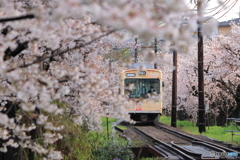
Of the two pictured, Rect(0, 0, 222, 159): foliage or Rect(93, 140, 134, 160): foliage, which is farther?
Rect(93, 140, 134, 160): foliage

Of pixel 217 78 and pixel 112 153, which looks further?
pixel 217 78

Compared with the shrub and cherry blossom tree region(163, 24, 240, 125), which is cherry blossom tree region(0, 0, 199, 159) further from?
cherry blossom tree region(163, 24, 240, 125)

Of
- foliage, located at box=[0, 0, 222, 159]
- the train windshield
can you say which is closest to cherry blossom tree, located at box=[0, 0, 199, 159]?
foliage, located at box=[0, 0, 222, 159]

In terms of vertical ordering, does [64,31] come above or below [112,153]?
above

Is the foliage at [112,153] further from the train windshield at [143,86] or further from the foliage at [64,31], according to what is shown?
the train windshield at [143,86]

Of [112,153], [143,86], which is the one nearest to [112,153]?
[112,153]

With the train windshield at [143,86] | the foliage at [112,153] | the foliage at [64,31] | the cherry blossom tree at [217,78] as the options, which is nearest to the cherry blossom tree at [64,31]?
the foliage at [64,31]

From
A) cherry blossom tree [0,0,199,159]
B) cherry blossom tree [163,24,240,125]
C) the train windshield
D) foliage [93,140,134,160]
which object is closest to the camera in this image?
cherry blossom tree [0,0,199,159]

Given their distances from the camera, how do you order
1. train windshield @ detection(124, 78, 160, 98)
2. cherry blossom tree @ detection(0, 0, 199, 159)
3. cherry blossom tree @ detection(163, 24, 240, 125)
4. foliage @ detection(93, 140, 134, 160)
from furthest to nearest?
cherry blossom tree @ detection(163, 24, 240, 125)
train windshield @ detection(124, 78, 160, 98)
foliage @ detection(93, 140, 134, 160)
cherry blossom tree @ detection(0, 0, 199, 159)

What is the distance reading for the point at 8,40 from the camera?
298cm

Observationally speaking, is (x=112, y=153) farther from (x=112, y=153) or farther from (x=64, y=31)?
(x=64, y=31)

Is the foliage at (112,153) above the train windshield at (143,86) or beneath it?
beneath

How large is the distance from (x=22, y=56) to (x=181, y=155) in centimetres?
441

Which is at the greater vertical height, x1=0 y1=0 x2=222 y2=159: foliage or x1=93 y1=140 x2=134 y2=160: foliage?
x1=0 y1=0 x2=222 y2=159: foliage
